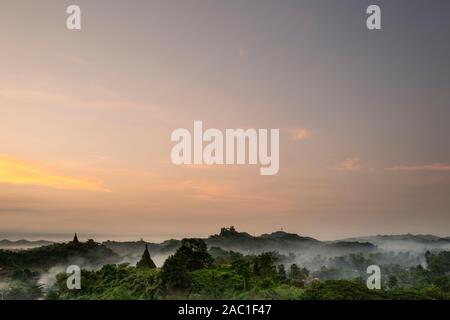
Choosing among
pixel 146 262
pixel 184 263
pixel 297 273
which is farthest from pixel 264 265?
pixel 146 262

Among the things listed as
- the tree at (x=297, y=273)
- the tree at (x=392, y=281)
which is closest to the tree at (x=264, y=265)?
the tree at (x=297, y=273)

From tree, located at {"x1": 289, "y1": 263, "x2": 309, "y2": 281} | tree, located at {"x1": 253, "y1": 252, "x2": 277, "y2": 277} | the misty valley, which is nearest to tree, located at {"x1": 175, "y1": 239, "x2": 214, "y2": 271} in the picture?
the misty valley

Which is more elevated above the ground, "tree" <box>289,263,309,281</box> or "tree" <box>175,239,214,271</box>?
"tree" <box>175,239,214,271</box>

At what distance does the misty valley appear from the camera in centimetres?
1554

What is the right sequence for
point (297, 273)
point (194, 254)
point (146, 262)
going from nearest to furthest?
point (194, 254) → point (146, 262) → point (297, 273)

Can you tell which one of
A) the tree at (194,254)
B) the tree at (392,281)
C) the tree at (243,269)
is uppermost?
the tree at (194,254)

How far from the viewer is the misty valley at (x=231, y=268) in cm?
1554

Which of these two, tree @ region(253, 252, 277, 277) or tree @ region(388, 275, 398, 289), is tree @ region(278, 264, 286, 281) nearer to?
tree @ region(253, 252, 277, 277)

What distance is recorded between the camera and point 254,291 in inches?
619

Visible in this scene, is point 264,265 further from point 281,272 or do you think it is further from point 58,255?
point 58,255

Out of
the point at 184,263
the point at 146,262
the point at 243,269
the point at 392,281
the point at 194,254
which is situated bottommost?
the point at 392,281

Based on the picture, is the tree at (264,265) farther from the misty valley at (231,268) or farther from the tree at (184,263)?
the tree at (184,263)

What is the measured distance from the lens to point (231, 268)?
16500mm
